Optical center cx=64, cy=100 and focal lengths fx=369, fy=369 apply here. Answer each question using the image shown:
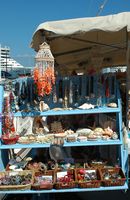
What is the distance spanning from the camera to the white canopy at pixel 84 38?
13.2ft

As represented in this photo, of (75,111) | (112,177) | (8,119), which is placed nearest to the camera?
(112,177)

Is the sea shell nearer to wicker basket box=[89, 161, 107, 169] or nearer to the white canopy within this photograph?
the white canopy

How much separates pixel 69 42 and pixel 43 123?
1.41 meters

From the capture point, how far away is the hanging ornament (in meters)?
4.34

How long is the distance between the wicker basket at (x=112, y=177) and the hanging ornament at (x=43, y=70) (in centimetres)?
119

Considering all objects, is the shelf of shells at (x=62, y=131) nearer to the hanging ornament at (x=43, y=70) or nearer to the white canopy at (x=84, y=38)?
the hanging ornament at (x=43, y=70)

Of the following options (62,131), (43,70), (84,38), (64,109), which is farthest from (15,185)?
(84,38)

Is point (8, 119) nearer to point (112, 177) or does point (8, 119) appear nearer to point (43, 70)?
point (43, 70)

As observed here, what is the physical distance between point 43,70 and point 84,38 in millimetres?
1161

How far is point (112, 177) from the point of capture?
432cm

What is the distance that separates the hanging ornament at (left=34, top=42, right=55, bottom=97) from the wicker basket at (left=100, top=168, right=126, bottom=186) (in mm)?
1191

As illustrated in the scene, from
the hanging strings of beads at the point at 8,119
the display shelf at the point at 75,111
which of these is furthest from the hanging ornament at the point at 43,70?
the hanging strings of beads at the point at 8,119

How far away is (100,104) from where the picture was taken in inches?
181

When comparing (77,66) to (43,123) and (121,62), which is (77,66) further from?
(43,123)
